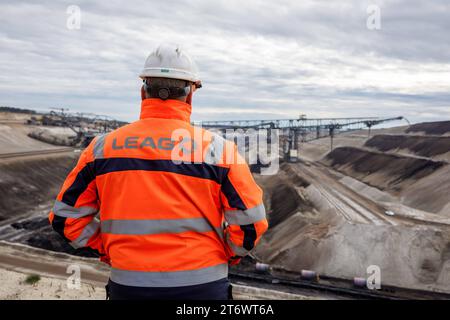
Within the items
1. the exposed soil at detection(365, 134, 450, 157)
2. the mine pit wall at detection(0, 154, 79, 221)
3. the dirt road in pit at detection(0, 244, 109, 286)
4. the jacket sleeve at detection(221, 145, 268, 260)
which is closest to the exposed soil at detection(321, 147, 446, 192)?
the exposed soil at detection(365, 134, 450, 157)

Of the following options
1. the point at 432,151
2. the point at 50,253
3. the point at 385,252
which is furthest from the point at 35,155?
the point at 432,151

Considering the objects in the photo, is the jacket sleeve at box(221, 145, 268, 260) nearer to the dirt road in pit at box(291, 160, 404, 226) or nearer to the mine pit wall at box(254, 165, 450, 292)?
the mine pit wall at box(254, 165, 450, 292)

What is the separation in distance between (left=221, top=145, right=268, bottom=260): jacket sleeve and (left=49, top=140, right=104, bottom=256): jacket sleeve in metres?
1.01

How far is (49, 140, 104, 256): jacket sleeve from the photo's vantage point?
3121 millimetres

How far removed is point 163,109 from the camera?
3.08 m

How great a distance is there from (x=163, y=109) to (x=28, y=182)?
47.6 metres

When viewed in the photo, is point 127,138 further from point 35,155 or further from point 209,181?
point 35,155

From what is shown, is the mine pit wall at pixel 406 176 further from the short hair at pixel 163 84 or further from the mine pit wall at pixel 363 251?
the short hair at pixel 163 84

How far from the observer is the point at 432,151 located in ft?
211

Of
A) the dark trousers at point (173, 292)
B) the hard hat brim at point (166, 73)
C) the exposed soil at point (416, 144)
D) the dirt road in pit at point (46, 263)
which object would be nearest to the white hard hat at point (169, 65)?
the hard hat brim at point (166, 73)

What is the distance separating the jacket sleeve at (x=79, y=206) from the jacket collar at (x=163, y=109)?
0.50 meters

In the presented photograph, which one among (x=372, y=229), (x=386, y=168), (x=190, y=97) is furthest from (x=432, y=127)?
(x=190, y=97)

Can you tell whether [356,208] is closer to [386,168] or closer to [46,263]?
[46,263]
